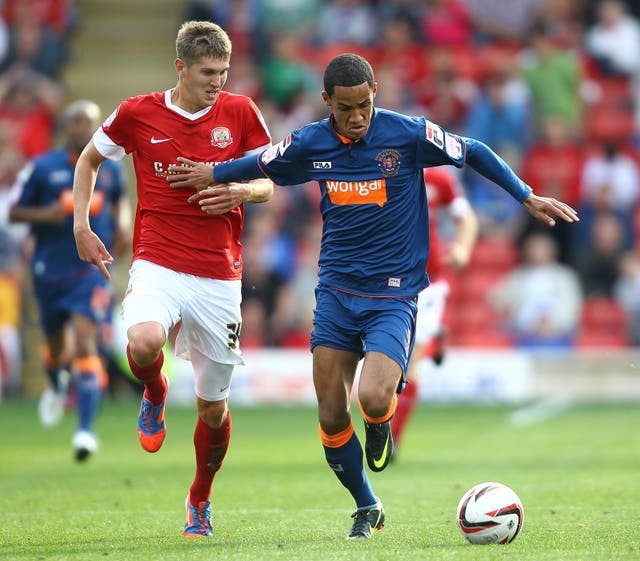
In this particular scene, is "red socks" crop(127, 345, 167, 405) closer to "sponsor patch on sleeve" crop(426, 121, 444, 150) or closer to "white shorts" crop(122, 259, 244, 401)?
"white shorts" crop(122, 259, 244, 401)

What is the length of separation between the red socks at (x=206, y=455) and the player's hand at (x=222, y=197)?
1.16m

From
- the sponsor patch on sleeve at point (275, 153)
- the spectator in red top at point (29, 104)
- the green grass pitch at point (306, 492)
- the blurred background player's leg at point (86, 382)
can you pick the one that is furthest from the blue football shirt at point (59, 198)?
the spectator in red top at point (29, 104)

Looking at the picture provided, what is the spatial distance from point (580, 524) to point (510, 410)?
9685 mm

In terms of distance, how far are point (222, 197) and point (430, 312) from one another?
14.8 feet

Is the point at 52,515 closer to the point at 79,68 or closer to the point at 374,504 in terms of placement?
the point at 374,504

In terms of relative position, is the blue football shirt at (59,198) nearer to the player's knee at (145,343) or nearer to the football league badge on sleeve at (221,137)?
the football league badge on sleeve at (221,137)

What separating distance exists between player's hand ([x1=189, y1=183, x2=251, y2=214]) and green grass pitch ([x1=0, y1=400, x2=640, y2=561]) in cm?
173

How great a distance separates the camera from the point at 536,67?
20.3m

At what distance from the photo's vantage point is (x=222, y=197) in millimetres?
Answer: 6996

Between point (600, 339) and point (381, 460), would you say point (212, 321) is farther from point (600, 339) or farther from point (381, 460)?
point (600, 339)

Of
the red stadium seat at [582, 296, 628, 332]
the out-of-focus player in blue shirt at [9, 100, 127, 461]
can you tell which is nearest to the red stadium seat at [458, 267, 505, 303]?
the red stadium seat at [582, 296, 628, 332]

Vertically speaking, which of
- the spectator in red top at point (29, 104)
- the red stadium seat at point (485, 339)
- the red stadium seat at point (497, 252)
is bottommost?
the red stadium seat at point (485, 339)

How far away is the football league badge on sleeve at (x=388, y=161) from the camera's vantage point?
6.91 metres

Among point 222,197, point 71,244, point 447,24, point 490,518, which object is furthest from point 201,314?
point 447,24
